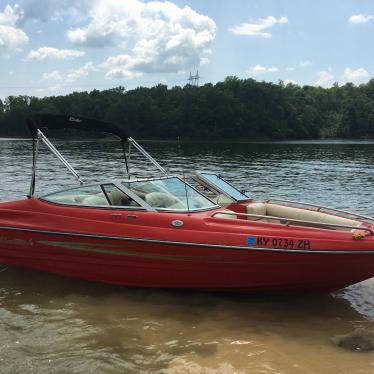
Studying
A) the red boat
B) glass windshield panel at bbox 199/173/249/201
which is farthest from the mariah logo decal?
glass windshield panel at bbox 199/173/249/201

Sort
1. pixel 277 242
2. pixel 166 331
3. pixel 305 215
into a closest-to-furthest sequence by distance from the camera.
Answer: pixel 166 331 → pixel 277 242 → pixel 305 215

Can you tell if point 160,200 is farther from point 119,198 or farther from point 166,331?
point 166,331

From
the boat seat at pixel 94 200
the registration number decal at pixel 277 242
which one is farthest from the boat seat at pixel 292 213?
the boat seat at pixel 94 200

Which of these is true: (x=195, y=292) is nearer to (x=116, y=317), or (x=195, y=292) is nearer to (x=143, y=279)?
(x=143, y=279)

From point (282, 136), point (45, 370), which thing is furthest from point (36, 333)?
point (282, 136)

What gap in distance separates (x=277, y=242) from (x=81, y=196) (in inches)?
124

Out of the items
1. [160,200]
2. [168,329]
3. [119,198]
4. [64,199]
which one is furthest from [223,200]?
[168,329]

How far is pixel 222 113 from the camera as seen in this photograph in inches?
4178

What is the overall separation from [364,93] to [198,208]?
13260cm

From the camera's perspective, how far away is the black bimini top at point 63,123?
26.6ft

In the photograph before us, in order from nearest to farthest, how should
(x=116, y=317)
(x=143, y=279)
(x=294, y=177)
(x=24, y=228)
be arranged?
(x=116, y=317)
(x=143, y=279)
(x=24, y=228)
(x=294, y=177)

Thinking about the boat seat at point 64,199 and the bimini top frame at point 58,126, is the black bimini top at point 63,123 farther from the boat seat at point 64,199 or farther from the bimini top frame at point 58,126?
the boat seat at point 64,199

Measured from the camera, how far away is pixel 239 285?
629 centimetres

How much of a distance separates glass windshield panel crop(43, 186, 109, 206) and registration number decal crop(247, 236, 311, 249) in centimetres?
240
